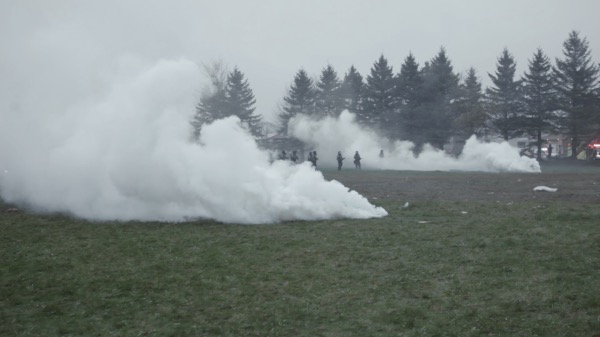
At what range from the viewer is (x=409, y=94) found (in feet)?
215

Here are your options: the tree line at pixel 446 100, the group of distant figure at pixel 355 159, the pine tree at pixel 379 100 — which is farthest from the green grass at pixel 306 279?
the pine tree at pixel 379 100

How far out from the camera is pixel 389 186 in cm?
2669

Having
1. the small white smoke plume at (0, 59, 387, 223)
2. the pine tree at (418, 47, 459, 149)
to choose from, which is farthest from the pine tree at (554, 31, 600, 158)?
the small white smoke plume at (0, 59, 387, 223)

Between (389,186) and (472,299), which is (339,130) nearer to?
(389,186)

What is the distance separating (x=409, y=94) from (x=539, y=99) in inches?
612

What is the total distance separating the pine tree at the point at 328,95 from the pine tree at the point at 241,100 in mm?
9091

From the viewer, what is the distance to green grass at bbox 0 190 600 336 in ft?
21.5

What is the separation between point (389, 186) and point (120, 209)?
50.1 ft

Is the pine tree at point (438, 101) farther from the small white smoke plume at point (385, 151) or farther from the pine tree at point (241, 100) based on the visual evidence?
the pine tree at point (241, 100)

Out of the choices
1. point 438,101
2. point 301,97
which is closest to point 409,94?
point 438,101

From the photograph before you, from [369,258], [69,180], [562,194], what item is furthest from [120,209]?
[562,194]

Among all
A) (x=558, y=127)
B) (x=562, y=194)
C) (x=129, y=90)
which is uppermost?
(x=558, y=127)

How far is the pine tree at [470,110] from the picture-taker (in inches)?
2276

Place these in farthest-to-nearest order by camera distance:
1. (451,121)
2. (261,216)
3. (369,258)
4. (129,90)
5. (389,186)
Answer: (451,121) → (389,186) → (129,90) → (261,216) → (369,258)
